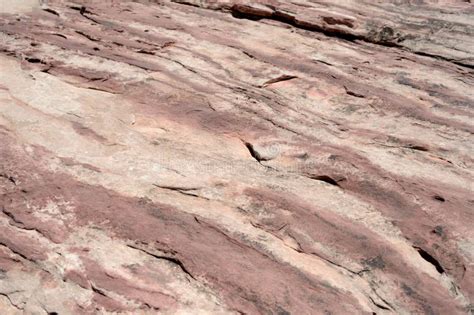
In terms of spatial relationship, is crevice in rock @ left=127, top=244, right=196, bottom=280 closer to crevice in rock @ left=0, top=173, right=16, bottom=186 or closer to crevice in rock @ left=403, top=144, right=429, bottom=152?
crevice in rock @ left=0, top=173, right=16, bottom=186

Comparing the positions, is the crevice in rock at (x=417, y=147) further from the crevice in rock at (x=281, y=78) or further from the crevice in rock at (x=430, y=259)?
the crevice in rock at (x=281, y=78)

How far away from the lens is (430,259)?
323 cm

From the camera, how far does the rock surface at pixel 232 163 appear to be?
2.95 meters

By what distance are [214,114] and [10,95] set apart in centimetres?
139

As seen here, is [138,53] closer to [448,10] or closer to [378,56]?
[378,56]

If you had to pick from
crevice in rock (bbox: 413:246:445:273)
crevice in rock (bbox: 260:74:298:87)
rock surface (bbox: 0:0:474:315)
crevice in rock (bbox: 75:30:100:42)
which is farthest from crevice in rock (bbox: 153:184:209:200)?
crevice in rock (bbox: 75:30:100:42)

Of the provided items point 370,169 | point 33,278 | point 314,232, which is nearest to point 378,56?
point 370,169

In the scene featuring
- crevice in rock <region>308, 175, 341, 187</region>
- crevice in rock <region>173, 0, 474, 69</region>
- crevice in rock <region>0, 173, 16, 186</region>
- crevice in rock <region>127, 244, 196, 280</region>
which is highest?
crevice in rock <region>173, 0, 474, 69</region>

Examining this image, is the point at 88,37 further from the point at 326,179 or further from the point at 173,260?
the point at 173,260

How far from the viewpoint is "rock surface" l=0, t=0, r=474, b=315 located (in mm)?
2947

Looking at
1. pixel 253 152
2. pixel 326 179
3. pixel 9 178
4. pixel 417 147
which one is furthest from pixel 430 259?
pixel 9 178

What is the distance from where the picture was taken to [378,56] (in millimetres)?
5164

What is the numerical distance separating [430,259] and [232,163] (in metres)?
1.29

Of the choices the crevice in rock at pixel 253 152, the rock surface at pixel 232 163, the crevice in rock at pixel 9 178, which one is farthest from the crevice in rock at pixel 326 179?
the crevice in rock at pixel 9 178
